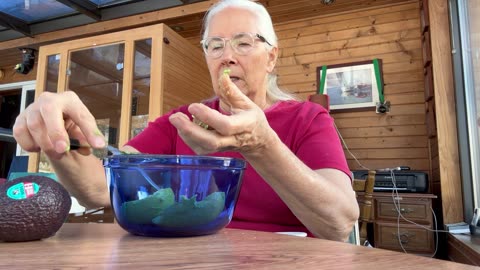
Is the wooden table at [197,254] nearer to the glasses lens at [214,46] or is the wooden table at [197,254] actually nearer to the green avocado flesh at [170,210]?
the green avocado flesh at [170,210]

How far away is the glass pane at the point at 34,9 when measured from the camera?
11.2ft

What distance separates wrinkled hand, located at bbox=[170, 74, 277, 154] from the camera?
45 centimetres

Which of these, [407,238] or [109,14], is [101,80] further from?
[407,238]

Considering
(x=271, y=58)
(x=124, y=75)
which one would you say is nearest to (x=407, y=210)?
(x=271, y=58)

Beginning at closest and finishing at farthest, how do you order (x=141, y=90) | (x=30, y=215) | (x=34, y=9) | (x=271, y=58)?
(x=30, y=215) → (x=271, y=58) → (x=141, y=90) → (x=34, y=9)

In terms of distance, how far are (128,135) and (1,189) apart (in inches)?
106

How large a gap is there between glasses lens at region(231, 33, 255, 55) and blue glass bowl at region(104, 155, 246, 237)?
2.03 ft

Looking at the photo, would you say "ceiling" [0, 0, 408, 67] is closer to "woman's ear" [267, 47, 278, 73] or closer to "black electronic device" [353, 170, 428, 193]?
"black electronic device" [353, 170, 428, 193]

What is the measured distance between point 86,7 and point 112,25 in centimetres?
29

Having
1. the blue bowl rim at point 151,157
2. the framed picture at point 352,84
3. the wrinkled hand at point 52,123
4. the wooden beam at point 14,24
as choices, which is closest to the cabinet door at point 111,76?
the wooden beam at point 14,24

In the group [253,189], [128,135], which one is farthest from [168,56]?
[253,189]

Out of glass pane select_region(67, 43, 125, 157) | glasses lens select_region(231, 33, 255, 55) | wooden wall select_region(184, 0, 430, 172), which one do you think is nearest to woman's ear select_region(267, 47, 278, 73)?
glasses lens select_region(231, 33, 255, 55)

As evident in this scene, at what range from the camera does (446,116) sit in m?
2.36

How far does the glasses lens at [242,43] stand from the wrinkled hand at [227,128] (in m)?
0.57
